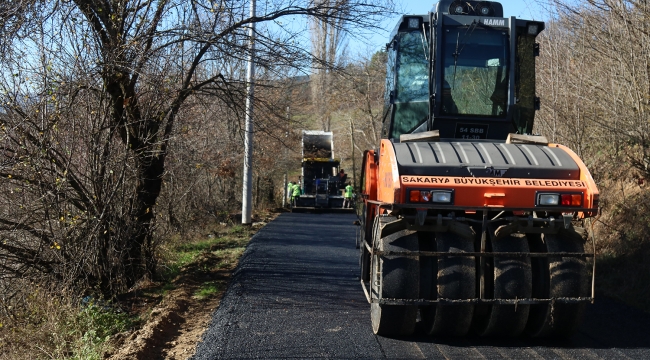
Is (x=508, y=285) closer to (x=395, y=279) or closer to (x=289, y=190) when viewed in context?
(x=395, y=279)

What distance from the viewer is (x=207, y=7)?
10.3m

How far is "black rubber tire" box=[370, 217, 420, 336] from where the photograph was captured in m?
6.39

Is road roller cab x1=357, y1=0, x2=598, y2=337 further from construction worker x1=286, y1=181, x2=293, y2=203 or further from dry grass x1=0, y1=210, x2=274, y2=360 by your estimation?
construction worker x1=286, y1=181, x2=293, y2=203

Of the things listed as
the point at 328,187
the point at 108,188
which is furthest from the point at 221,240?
the point at 328,187

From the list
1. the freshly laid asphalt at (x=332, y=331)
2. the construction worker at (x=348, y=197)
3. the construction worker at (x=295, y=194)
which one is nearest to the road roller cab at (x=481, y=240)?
the freshly laid asphalt at (x=332, y=331)

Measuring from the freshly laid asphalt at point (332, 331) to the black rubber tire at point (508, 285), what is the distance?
21cm

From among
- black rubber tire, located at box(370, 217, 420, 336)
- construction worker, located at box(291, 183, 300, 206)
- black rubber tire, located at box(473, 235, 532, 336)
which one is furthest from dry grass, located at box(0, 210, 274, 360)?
construction worker, located at box(291, 183, 300, 206)

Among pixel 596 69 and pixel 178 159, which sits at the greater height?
pixel 596 69

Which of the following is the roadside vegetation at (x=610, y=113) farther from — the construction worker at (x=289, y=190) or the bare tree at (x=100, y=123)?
the construction worker at (x=289, y=190)

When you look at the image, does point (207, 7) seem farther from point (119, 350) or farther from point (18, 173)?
point (119, 350)

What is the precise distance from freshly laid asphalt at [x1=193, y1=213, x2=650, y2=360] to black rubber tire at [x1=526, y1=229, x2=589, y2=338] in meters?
0.21

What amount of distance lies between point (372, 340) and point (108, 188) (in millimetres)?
4872

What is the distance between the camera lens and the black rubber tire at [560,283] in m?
6.38

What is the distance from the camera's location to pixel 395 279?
639cm
